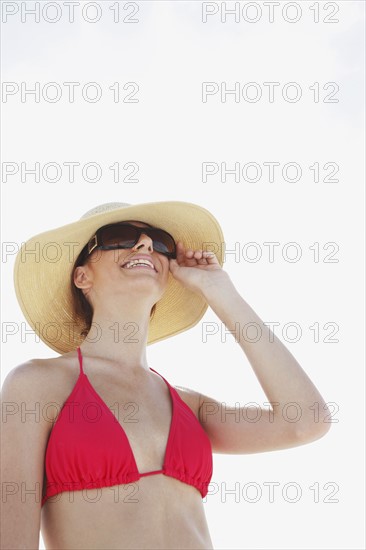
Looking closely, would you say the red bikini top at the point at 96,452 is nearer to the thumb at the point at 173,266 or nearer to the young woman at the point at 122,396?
the young woman at the point at 122,396

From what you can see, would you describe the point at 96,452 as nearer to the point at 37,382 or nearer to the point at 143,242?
the point at 37,382

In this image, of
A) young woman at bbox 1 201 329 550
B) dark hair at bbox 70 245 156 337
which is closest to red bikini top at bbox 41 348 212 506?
young woman at bbox 1 201 329 550

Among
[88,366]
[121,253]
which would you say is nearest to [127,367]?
[88,366]

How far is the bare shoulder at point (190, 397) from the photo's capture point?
3.87 meters

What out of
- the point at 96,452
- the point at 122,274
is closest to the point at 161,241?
the point at 122,274

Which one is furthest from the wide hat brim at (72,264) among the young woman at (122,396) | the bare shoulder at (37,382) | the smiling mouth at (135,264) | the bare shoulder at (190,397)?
the bare shoulder at (37,382)

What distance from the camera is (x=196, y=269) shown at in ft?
13.5

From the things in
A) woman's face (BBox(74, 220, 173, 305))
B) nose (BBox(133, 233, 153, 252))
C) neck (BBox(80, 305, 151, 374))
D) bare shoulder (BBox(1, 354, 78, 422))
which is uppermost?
nose (BBox(133, 233, 153, 252))

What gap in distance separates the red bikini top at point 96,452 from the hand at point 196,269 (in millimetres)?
912

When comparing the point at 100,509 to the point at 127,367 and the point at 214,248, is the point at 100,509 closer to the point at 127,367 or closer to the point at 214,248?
the point at 127,367

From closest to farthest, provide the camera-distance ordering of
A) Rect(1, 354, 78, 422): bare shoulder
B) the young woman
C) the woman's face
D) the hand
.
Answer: the young woman
Rect(1, 354, 78, 422): bare shoulder
the woman's face
the hand

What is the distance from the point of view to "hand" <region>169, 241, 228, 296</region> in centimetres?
402

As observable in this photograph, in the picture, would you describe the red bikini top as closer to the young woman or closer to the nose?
the young woman

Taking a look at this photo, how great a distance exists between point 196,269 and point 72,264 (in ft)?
2.40
